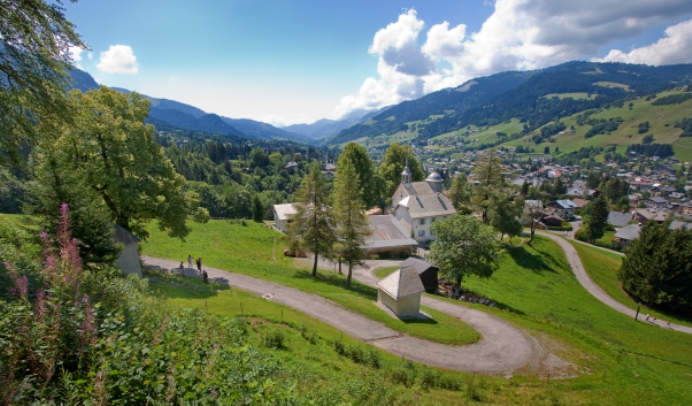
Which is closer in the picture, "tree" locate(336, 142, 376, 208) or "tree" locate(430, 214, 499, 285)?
"tree" locate(430, 214, 499, 285)

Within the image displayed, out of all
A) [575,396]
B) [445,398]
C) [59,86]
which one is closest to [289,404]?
[445,398]

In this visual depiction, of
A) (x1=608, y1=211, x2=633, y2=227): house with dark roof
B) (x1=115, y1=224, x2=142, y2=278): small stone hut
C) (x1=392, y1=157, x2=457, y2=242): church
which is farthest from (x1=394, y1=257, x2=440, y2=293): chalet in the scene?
(x1=608, y1=211, x2=633, y2=227): house with dark roof

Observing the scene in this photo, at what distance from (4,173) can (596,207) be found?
316 feet

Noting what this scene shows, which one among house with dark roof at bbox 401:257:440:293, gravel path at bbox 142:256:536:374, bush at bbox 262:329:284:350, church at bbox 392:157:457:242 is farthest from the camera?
church at bbox 392:157:457:242

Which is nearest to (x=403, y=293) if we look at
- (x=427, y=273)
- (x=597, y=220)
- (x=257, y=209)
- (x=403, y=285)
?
(x=403, y=285)

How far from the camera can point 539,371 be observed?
18250 millimetres

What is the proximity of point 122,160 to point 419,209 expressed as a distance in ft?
136

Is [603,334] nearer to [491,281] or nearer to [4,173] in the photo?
[491,281]

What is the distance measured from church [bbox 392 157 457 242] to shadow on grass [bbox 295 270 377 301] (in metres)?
21.2

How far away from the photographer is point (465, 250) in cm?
3272

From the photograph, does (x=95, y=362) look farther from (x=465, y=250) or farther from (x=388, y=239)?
(x=388, y=239)

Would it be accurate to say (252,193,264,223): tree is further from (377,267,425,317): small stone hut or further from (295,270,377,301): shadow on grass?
(377,267,425,317): small stone hut

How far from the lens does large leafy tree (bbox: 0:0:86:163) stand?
1033 centimetres

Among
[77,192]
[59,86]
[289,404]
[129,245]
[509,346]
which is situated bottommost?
[509,346]
